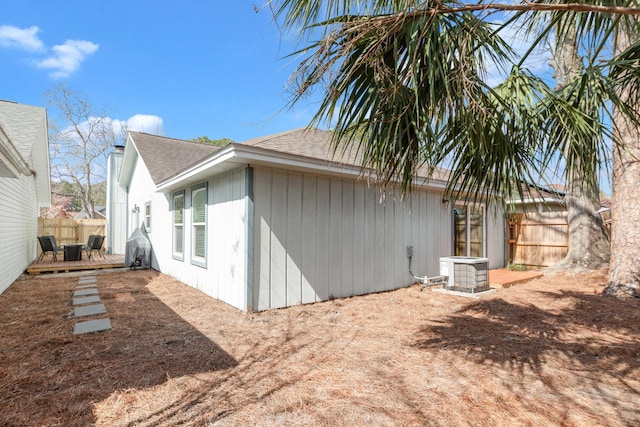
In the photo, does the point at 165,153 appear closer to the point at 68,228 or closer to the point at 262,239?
the point at 262,239

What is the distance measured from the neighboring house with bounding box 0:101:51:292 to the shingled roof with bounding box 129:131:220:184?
251 cm

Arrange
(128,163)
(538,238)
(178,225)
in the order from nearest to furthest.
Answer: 1. (178,225)
2. (538,238)
3. (128,163)

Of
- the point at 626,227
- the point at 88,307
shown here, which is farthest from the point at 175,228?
the point at 626,227

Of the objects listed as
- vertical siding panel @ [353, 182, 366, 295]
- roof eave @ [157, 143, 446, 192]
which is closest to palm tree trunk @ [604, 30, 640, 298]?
roof eave @ [157, 143, 446, 192]

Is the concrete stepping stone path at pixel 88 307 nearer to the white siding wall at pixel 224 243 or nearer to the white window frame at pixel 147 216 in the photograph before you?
the white siding wall at pixel 224 243

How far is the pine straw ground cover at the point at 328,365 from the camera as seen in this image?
2.29 meters

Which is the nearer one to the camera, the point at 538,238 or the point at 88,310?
the point at 88,310

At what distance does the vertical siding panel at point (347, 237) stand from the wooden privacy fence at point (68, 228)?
13.7 metres

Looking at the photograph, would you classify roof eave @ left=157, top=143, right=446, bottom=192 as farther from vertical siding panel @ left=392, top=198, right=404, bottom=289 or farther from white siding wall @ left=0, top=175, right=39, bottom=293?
white siding wall @ left=0, top=175, right=39, bottom=293

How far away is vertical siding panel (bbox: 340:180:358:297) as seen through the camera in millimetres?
5938

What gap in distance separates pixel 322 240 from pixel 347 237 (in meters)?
0.56

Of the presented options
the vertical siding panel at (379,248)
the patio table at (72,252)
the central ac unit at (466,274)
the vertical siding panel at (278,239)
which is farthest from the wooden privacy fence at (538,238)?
the patio table at (72,252)

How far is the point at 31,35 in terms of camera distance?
15641 mm

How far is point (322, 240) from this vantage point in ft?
18.5
